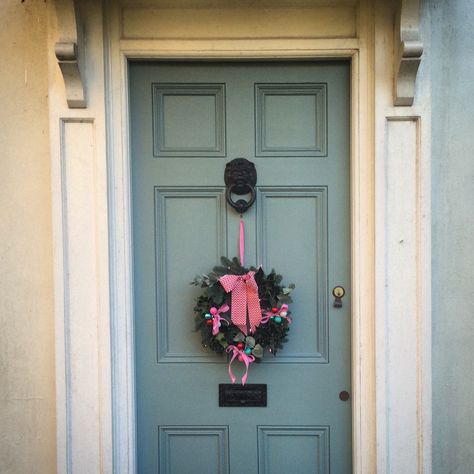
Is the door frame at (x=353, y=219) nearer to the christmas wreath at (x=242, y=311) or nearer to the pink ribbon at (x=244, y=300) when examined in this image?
the christmas wreath at (x=242, y=311)

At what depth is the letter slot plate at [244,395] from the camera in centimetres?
260

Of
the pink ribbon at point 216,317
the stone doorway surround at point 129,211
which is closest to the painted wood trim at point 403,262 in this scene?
the stone doorway surround at point 129,211

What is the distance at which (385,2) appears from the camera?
7.83ft

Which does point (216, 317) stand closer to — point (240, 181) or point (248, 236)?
point (248, 236)

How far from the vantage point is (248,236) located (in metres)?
2.60

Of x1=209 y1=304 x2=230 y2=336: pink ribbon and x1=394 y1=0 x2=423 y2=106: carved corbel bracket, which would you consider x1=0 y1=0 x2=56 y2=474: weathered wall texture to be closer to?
x1=209 y1=304 x2=230 y2=336: pink ribbon

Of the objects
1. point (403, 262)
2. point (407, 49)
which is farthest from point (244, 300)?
point (407, 49)

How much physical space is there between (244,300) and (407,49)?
1.46 metres

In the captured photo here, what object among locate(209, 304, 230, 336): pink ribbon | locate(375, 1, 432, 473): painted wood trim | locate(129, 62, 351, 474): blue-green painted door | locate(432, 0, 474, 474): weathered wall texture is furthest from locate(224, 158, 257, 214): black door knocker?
locate(432, 0, 474, 474): weathered wall texture

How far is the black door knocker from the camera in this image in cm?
252

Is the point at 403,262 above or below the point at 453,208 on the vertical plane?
below

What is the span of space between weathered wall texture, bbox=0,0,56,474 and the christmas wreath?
2.71ft

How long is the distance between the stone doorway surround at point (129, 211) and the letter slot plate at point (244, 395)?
492 mm

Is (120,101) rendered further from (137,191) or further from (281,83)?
(281,83)
